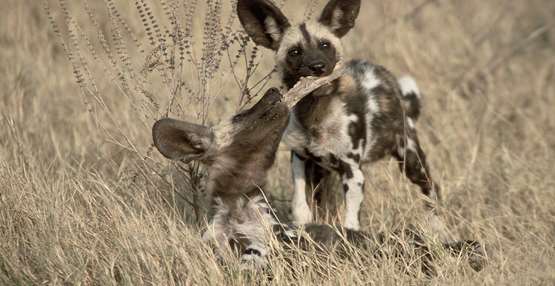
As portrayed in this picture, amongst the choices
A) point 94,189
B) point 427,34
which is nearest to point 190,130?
point 94,189

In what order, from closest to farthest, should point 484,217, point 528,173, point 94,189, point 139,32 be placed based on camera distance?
1. point 94,189
2. point 484,217
3. point 528,173
4. point 139,32

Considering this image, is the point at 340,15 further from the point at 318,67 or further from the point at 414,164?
the point at 414,164

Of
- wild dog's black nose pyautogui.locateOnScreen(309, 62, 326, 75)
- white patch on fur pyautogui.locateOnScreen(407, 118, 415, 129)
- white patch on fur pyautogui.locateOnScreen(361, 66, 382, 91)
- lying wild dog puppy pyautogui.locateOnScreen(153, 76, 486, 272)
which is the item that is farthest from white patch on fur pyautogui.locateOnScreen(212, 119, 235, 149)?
white patch on fur pyautogui.locateOnScreen(407, 118, 415, 129)

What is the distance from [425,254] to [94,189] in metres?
1.98

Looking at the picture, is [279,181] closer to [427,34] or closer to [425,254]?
[425,254]

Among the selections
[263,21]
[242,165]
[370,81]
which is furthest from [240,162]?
[370,81]

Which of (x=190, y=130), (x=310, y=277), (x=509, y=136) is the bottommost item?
(x=509, y=136)

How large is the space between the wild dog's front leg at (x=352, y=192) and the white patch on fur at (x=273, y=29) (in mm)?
889

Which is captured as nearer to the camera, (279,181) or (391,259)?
(391,259)

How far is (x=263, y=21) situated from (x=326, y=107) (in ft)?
2.11

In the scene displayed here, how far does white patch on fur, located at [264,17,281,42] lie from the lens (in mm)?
5285

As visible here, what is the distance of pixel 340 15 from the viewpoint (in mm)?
5391

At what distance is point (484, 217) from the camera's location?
225 inches

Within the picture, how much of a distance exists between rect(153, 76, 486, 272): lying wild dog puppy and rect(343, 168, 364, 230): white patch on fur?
2.35ft
